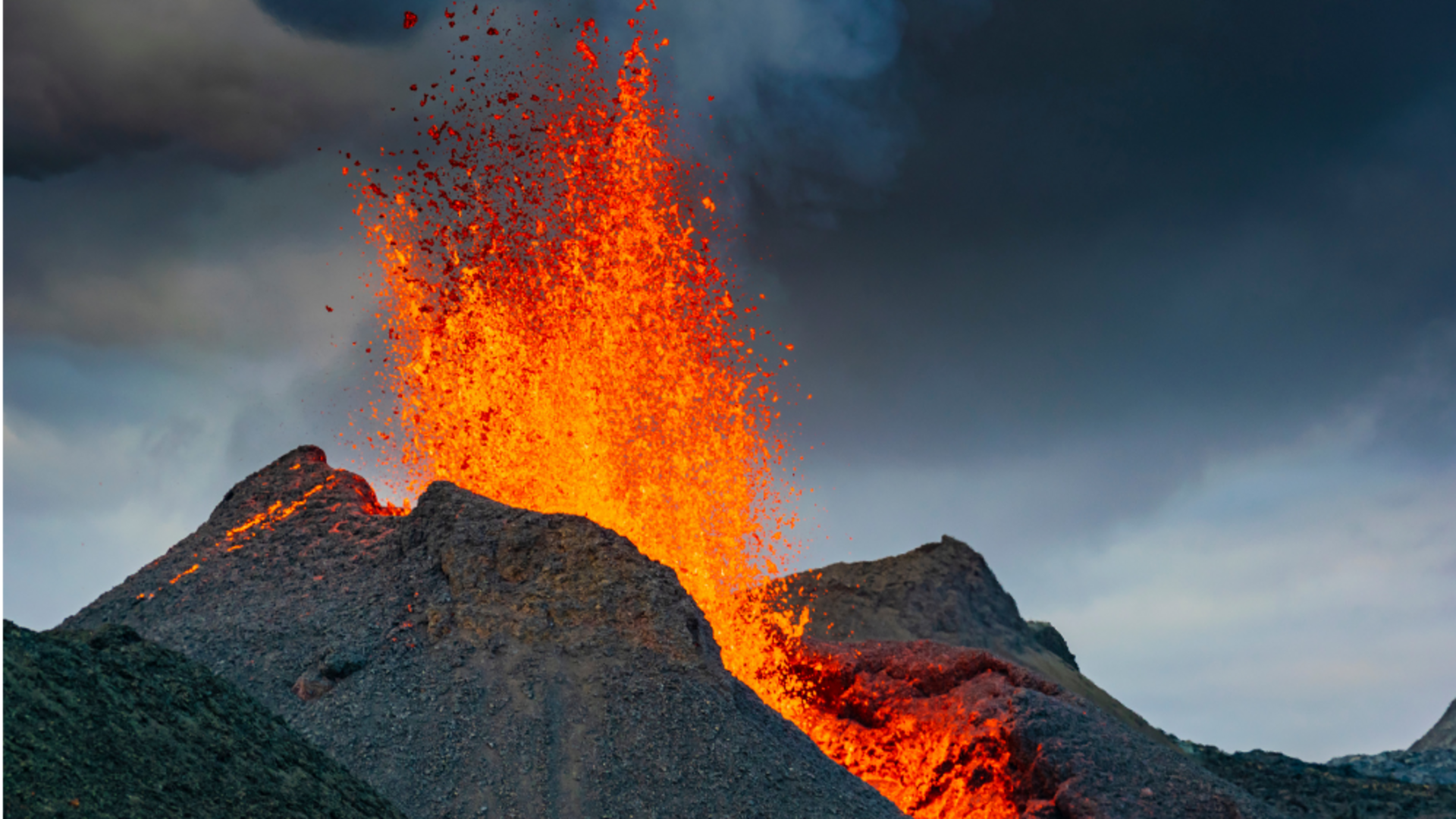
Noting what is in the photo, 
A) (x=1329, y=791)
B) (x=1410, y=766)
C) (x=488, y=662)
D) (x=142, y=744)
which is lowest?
(x=142, y=744)

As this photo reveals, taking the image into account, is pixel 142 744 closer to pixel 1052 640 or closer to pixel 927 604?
pixel 927 604

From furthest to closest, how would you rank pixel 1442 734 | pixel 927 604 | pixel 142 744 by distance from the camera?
pixel 1442 734 < pixel 927 604 < pixel 142 744

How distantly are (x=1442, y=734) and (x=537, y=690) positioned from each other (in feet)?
153

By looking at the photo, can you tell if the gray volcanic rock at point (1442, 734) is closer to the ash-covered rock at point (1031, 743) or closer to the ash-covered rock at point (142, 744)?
the ash-covered rock at point (1031, 743)

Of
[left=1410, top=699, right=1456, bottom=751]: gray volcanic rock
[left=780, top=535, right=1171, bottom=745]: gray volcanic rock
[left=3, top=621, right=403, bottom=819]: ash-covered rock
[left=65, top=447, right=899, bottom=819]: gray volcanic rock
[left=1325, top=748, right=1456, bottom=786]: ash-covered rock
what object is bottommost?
[left=3, top=621, right=403, bottom=819]: ash-covered rock

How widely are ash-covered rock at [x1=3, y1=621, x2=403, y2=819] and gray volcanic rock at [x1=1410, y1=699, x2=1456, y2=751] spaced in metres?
48.0

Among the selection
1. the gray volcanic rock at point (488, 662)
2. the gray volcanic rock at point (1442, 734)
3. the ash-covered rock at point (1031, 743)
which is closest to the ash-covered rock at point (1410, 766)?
the gray volcanic rock at point (1442, 734)

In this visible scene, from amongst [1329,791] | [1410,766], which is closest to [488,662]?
[1329,791]

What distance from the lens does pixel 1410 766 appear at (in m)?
34.1

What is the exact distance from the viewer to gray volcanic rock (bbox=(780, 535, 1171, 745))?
3947 cm

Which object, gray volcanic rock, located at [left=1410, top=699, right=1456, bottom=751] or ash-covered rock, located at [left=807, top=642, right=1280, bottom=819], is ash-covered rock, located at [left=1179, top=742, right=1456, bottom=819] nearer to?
ash-covered rock, located at [left=807, top=642, right=1280, bottom=819]

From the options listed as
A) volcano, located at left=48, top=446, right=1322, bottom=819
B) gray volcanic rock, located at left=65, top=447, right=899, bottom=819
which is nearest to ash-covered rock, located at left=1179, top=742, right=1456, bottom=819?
volcano, located at left=48, top=446, right=1322, bottom=819

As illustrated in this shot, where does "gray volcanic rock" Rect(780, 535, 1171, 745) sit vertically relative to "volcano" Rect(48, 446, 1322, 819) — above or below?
above

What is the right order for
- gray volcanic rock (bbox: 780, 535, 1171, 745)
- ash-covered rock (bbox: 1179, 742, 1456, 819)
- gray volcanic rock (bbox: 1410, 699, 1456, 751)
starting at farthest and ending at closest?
gray volcanic rock (bbox: 1410, 699, 1456, 751) → gray volcanic rock (bbox: 780, 535, 1171, 745) → ash-covered rock (bbox: 1179, 742, 1456, 819)
